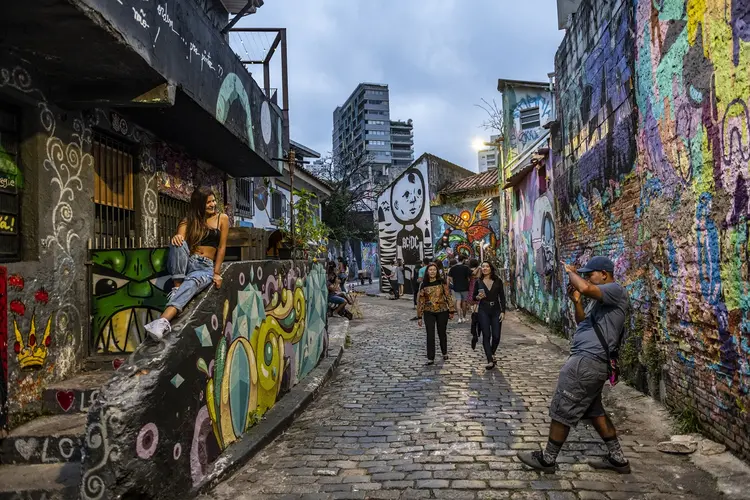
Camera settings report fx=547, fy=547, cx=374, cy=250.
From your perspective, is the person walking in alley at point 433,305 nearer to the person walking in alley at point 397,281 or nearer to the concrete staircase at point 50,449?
the concrete staircase at point 50,449

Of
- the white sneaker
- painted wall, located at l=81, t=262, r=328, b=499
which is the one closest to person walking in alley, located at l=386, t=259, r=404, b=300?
painted wall, located at l=81, t=262, r=328, b=499

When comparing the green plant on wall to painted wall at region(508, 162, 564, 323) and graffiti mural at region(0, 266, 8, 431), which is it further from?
painted wall at region(508, 162, 564, 323)

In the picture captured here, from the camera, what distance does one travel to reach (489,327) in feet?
28.1

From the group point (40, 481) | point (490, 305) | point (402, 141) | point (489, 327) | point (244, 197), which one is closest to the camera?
point (40, 481)

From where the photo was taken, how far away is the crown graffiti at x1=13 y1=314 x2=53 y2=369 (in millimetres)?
4785

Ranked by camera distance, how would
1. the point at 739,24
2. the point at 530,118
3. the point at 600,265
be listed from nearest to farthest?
the point at 739,24
the point at 600,265
the point at 530,118

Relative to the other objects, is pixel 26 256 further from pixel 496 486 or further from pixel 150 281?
pixel 496 486

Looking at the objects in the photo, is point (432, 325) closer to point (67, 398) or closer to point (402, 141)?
point (67, 398)

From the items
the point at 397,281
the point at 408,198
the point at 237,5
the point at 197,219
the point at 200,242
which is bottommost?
the point at 397,281

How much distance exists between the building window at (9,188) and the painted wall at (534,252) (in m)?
9.87

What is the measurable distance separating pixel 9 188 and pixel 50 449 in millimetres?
2389

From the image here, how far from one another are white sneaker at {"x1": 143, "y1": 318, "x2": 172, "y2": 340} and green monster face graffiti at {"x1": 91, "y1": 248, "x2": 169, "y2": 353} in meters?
2.04

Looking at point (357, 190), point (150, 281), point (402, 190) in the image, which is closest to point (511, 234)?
point (402, 190)

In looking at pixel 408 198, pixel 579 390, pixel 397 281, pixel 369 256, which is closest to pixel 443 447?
pixel 579 390
